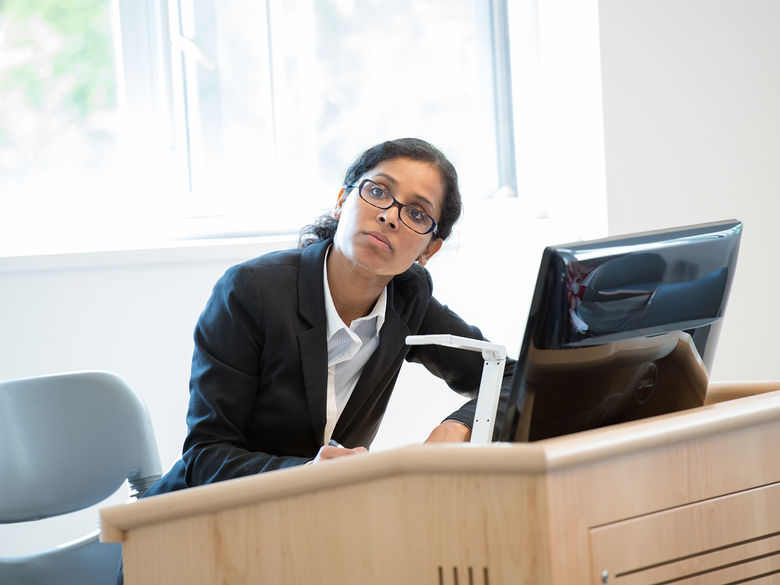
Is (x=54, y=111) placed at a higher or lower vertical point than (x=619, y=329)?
higher

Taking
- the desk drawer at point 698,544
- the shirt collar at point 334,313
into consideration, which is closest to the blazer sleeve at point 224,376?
the shirt collar at point 334,313

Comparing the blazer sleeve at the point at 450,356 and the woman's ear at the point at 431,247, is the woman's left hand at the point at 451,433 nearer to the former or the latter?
the blazer sleeve at the point at 450,356

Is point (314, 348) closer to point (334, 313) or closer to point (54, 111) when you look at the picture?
point (334, 313)

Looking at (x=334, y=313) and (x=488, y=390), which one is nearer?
(x=488, y=390)

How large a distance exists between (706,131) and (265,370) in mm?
1855

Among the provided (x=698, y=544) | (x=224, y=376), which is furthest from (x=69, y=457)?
(x=698, y=544)

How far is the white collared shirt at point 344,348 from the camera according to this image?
1.60 metres

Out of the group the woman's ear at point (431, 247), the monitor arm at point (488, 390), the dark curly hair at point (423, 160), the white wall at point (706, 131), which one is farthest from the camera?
the white wall at point (706, 131)

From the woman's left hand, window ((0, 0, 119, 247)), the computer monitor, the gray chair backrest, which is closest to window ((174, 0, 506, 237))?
window ((0, 0, 119, 247))

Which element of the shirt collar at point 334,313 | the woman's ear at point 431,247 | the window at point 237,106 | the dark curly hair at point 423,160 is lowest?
the shirt collar at point 334,313

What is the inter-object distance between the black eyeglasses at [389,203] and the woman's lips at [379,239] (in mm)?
53

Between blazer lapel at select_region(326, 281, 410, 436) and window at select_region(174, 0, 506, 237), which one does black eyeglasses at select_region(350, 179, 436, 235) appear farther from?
window at select_region(174, 0, 506, 237)

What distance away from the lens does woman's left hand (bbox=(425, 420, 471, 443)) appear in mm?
1443

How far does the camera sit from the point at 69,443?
6.24 feet
